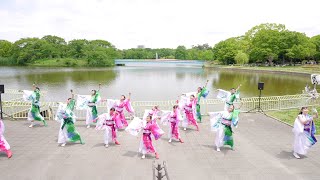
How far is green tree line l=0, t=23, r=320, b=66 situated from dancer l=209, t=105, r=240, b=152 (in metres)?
56.6

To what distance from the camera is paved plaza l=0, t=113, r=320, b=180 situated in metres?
6.64

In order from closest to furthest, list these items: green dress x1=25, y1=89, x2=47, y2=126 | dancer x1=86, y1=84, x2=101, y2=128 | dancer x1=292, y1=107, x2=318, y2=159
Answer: dancer x1=292, y1=107, x2=318, y2=159 → green dress x1=25, y1=89, x2=47, y2=126 → dancer x1=86, y1=84, x2=101, y2=128

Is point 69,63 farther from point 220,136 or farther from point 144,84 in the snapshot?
point 220,136

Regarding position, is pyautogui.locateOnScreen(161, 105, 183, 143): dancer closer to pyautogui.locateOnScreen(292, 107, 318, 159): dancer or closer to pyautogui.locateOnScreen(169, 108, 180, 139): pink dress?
pyautogui.locateOnScreen(169, 108, 180, 139): pink dress

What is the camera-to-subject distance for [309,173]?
682 centimetres

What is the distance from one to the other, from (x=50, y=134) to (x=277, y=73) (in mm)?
48205

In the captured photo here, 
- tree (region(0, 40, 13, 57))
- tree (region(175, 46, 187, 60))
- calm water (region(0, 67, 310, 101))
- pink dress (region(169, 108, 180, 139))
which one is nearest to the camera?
pink dress (region(169, 108, 180, 139))

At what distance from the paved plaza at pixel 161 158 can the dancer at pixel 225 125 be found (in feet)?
1.07

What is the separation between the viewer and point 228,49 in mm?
72125

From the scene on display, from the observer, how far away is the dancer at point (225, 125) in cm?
825

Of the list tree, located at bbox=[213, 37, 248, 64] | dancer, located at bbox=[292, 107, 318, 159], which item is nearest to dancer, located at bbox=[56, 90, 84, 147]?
dancer, located at bbox=[292, 107, 318, 159]

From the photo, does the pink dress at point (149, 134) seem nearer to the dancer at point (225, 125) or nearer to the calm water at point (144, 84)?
the dancer at point (225, 125)

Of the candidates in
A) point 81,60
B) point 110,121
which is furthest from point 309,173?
point 81,60

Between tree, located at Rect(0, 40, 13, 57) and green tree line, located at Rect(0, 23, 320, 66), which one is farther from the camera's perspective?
tree, located at Rect(0, 40, 13, 57)
